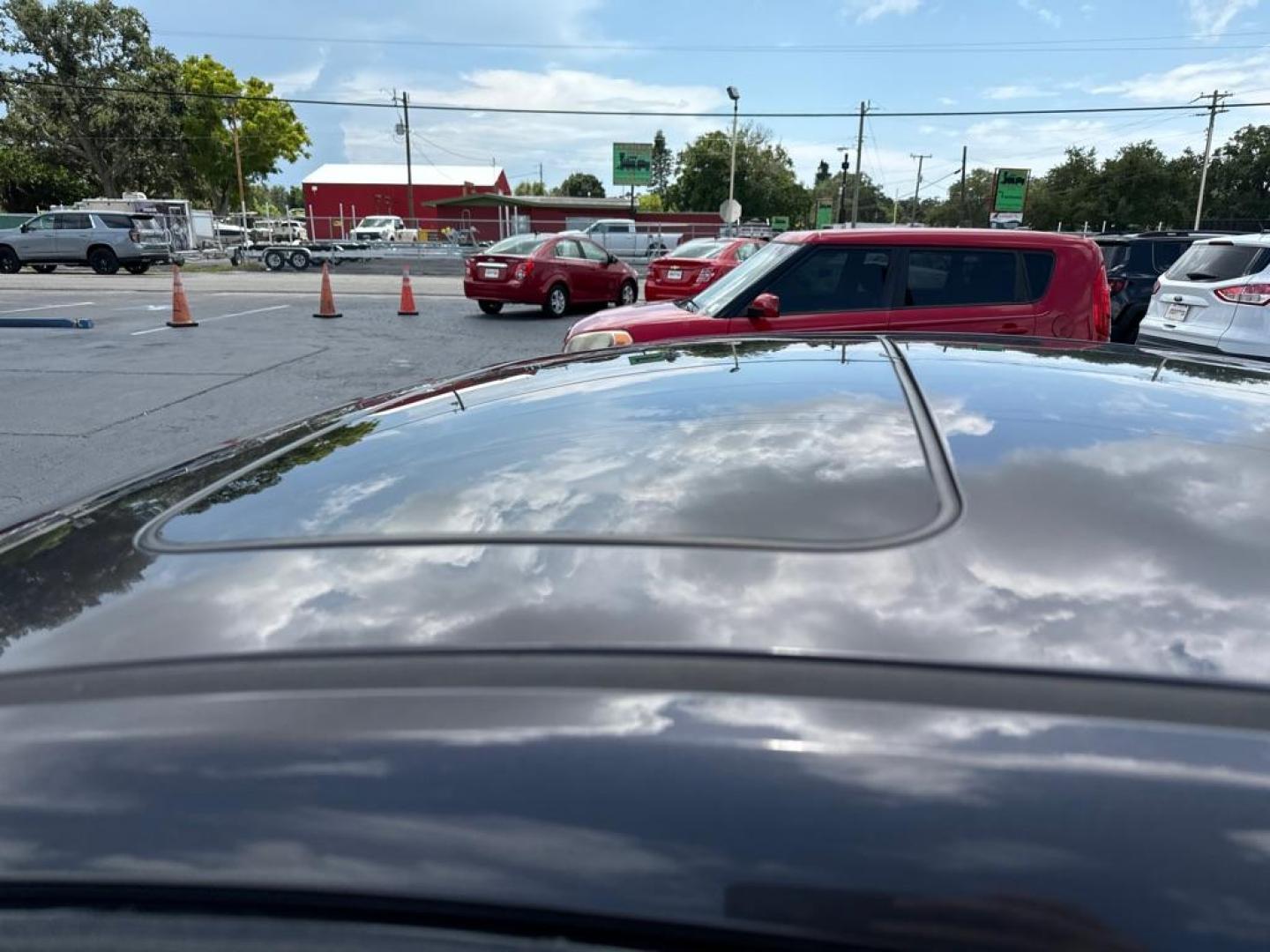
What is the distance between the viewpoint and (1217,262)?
9297 millimetres

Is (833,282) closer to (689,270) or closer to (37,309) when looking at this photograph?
(689,270)

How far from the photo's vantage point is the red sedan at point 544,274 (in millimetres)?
16094

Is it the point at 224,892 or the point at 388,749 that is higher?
the point at 388,749

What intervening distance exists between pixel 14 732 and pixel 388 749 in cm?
43

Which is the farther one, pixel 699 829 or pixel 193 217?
pixel 193 217

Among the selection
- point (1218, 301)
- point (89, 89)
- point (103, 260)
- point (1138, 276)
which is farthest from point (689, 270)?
point (89, 89)

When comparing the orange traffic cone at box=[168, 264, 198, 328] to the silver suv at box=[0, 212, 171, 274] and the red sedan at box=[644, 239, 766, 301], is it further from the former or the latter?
the silver suv at box=[0, 212, 171, 274]

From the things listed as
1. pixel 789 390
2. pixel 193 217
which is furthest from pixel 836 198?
pixel 789 390

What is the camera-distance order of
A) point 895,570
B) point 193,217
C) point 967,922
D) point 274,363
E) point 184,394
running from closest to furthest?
point 967,922
point 895,570
point 184,394
point 274,363
point 193,217

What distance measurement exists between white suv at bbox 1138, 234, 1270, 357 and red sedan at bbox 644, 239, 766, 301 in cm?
625

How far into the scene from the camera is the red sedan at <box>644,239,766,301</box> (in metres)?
14.4

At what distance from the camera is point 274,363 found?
10758 millimetres

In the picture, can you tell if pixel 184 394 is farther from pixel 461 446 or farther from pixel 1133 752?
pixel 1133 752

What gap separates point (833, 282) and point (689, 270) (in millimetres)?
7909
